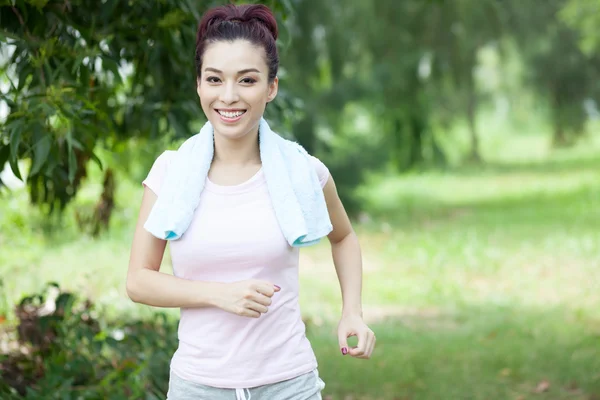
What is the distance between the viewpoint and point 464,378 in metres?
5.26

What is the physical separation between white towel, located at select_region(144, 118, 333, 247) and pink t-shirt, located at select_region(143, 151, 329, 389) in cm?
4

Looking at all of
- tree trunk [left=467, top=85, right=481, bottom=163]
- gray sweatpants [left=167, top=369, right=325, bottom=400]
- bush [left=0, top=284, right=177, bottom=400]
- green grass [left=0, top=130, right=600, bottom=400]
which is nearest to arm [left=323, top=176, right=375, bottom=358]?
gray sweatpants [left=167, top=369, right=325, bottom=400]

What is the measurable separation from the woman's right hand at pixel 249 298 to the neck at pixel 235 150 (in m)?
0.37

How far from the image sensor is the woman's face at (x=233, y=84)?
2.15 m

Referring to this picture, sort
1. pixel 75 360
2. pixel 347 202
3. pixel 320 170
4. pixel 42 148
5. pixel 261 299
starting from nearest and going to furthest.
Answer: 1. pixel 261 299
2. pixel 320 170
3. pixel 42 148
4. pixel 75 360
5. pixel 347 202

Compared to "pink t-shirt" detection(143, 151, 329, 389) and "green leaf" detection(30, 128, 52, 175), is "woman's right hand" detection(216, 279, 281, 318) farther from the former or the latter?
"green leaf" detection(30, 128, 52, 175)

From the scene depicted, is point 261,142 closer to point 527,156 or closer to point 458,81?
point 458,81

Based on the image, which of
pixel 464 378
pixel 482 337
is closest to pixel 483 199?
pixel 482 337

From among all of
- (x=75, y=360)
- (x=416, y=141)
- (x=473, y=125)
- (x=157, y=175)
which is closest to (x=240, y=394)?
(x=157, y=175)

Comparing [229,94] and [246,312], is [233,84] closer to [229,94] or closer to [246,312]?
[229,94]

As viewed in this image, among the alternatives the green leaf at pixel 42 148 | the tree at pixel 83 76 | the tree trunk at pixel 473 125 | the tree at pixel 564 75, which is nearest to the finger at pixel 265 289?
the tree at pixel 83 76

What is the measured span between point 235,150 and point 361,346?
0.57 metres

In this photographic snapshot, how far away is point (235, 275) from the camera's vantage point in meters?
2.13

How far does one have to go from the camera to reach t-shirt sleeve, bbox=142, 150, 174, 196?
2.20 meters
